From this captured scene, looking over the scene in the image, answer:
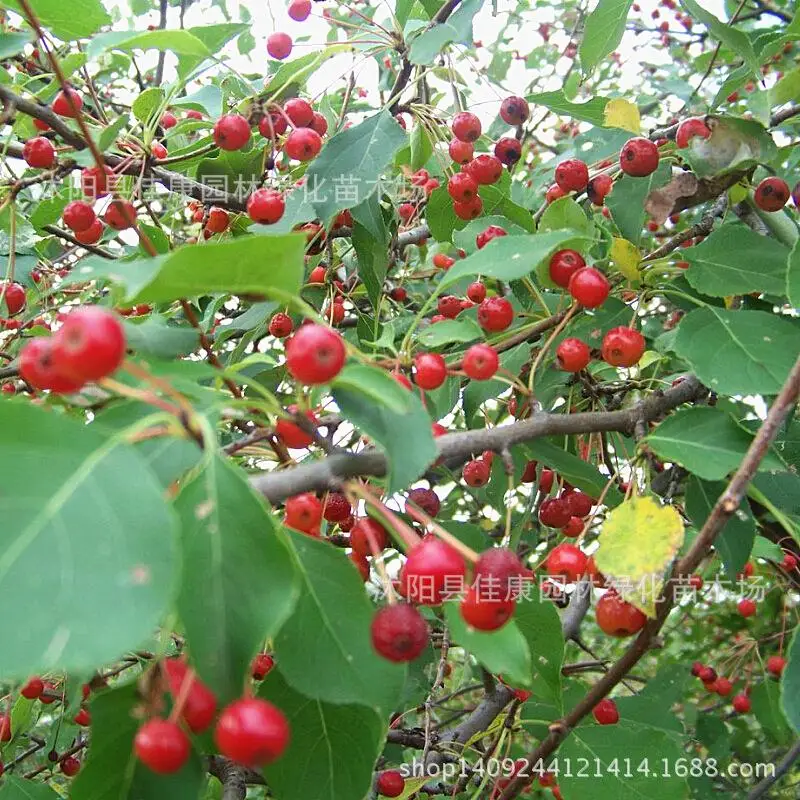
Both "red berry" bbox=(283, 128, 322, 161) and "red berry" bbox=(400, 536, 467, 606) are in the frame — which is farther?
"red berry" bbox=(283, 128, 322, 161)

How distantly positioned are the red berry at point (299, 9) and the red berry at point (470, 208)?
51.5 inches

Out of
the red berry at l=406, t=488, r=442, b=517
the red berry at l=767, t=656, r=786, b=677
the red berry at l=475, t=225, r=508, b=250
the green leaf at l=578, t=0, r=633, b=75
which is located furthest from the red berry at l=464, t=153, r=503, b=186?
the red berry at l=767, t=656, r=786, b=677

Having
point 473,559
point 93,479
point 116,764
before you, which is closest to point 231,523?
point 93,479

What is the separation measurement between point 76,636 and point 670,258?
1.65 meters

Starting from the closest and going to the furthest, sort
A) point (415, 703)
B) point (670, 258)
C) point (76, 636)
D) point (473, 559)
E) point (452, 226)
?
point (76, 636) < point (473, 559) < point (670, 258) < point (415, 703) < point (452, 226)

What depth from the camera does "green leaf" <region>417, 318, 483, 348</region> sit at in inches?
58.7

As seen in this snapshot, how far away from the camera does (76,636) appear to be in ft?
2.57

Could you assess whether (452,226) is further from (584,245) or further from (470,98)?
(584,245)

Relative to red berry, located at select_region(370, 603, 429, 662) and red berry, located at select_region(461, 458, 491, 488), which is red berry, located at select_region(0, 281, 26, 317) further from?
red berry, located at select_region(370, 603, 429, 662)

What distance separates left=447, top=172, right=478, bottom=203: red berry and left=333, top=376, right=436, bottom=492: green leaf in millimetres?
1219

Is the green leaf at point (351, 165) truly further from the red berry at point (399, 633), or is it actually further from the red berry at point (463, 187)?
the red berry at point (399, 633)

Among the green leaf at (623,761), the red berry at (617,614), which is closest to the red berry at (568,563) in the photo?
Result: the red berry at (617,614)

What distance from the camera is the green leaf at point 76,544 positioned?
2.57ft

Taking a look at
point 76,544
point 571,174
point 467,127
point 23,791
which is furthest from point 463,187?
point 23,791
